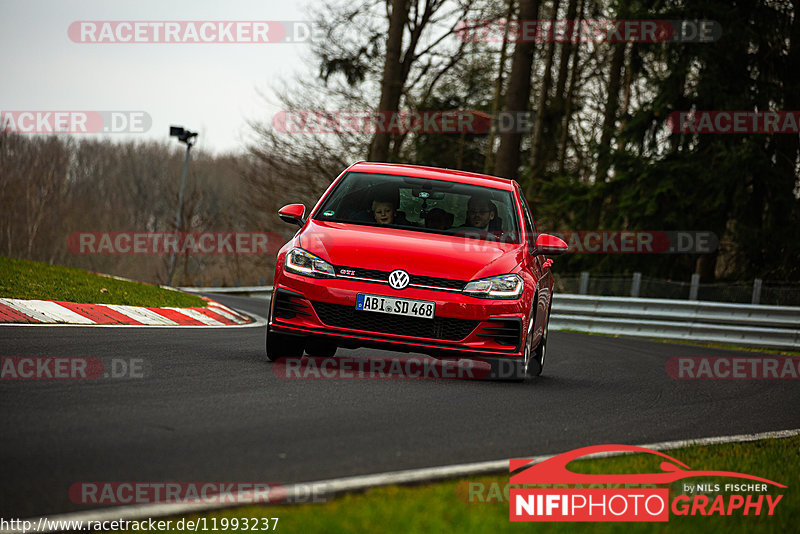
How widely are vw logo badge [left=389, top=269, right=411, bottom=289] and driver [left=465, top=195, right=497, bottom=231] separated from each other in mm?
1364

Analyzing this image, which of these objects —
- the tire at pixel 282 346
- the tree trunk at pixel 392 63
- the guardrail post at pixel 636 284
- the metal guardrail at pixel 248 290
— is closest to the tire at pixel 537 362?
the tire at pixel 282 346

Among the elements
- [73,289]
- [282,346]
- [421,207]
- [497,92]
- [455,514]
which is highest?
[497,92]

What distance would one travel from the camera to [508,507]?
3840 millimetres

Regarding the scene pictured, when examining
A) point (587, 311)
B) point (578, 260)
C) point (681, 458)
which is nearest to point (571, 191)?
point (578, 260)

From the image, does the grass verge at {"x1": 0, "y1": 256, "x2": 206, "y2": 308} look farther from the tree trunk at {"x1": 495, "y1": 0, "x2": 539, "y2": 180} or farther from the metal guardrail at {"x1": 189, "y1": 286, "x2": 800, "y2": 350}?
the tree trunk at {"x1": 495, "y1": 0, "x2": 539, "y2": 180}

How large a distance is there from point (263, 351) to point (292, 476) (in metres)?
5.30

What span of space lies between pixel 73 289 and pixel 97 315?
1.57m

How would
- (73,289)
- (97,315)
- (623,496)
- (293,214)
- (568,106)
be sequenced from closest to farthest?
(623,496) → (293,214) → (97,315) → (73,289) → (568,106)

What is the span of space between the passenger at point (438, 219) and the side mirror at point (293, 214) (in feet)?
3.65

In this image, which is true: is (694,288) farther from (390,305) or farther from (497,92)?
(497,92)

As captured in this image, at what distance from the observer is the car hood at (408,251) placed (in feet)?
25.2

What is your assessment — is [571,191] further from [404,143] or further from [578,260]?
[404,143]

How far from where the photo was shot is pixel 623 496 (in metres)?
4.14

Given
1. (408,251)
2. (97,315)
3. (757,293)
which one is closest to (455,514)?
(408,251)
